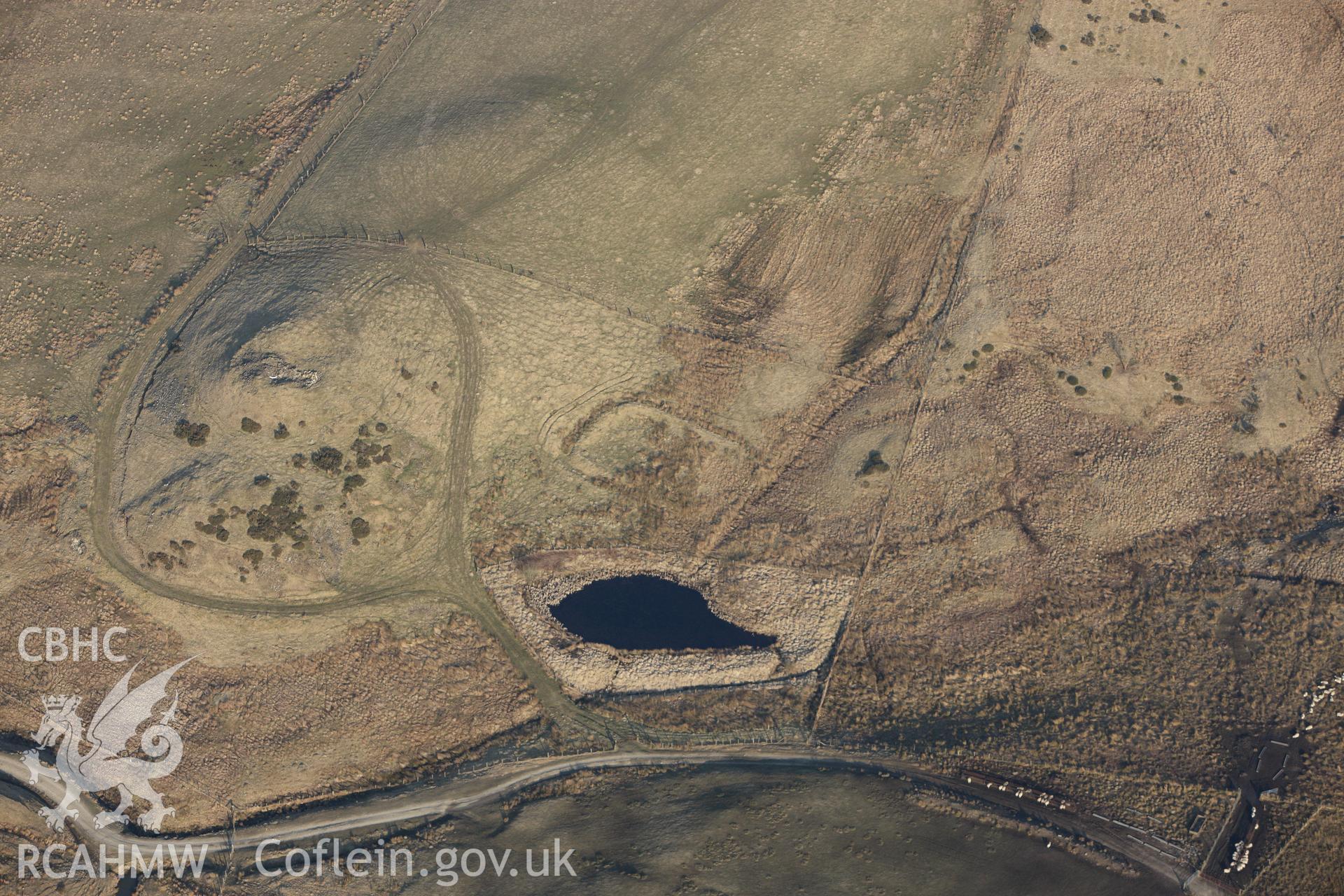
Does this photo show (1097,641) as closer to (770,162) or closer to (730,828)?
(730,828)

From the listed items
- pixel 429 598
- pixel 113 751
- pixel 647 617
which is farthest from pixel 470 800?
pixel 113 751

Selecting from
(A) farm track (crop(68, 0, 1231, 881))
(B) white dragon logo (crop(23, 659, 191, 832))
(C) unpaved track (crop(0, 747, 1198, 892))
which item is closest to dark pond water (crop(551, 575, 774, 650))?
(A) farm track (crop(68, 0, 1231, 881))

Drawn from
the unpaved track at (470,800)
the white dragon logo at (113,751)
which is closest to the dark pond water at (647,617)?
the unpaved track at (470,800)

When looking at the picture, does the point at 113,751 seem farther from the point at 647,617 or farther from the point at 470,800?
the point at 647,617

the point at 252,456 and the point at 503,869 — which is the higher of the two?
the point at 252,456

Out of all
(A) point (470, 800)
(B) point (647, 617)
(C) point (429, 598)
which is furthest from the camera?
(B) point (647, 617)

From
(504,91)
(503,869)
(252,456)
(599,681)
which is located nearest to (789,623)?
(599,681)

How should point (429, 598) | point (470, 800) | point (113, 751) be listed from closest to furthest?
point (470, 800) < point (113, 751) < point (429, 598)
